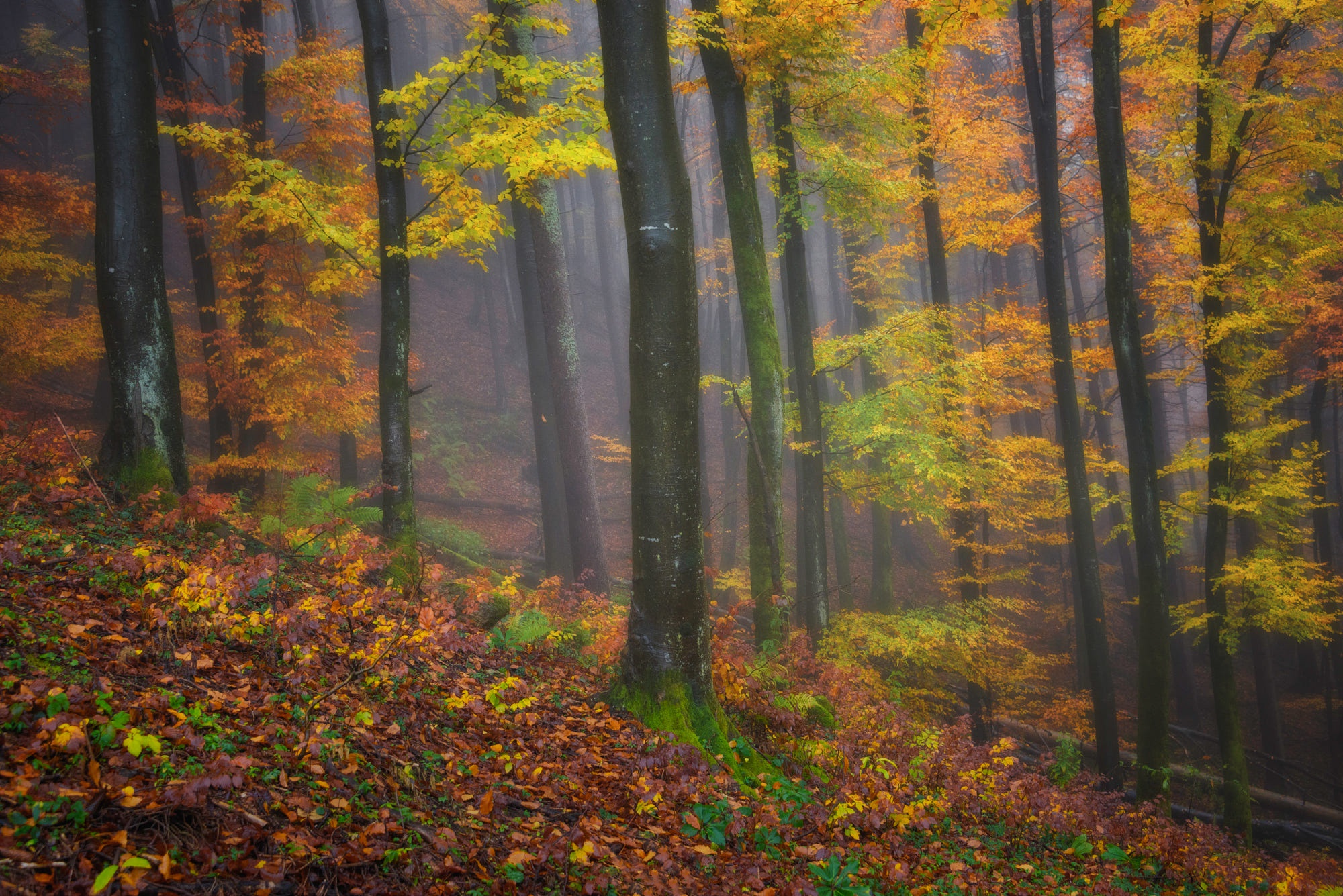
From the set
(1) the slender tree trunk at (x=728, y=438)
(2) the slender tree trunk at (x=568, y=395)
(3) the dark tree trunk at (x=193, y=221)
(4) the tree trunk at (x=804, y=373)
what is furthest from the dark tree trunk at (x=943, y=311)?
(3) the dark tree trunk at (x=193, y=221)

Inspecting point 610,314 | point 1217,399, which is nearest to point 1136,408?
point 1217,399

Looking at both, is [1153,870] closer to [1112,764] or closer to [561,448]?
[1112,764]

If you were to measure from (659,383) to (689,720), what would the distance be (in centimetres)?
241

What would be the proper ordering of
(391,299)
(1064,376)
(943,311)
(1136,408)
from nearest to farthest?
(391,299), (1136,408), (1064,376), (943,311)

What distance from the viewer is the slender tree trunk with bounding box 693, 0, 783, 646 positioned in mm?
8758

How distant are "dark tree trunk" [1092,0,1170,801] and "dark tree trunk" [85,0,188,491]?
10.8 metres

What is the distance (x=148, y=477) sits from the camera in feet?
21.7

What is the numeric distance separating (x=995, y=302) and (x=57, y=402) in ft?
84.8

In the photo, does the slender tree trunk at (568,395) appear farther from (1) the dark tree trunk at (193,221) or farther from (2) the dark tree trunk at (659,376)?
(2) the dark tree trunk at (659,376)

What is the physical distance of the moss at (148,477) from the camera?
648cm

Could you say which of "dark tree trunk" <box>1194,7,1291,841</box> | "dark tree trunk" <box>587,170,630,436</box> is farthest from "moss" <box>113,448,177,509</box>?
"dark tree trunk" <box>587,170,630,436</box>

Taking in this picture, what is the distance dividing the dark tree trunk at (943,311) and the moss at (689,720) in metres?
8.15

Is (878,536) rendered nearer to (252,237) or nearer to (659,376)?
(659,376)

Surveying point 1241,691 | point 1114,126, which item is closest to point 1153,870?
point 1114,126
